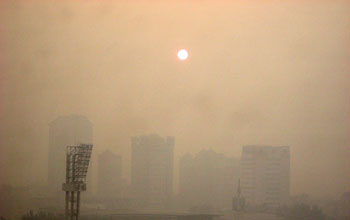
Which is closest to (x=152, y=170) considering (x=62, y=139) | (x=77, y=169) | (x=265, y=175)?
(x=77, y=169)

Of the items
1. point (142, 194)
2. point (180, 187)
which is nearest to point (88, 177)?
point (142, 194)

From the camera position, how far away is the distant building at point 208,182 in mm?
4445

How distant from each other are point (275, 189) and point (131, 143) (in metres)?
1.61

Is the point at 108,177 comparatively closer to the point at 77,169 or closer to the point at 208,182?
the point at 77,169

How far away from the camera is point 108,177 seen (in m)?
4.50

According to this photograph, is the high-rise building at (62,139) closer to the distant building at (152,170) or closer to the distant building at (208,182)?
the distant building at (152,170)

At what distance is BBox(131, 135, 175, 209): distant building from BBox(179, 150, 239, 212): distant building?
0.18 metres

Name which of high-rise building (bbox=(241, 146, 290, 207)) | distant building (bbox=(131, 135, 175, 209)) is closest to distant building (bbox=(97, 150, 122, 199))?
distant building (bbox=(131, 135, 175, 209))

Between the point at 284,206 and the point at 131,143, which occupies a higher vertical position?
the point at 131,143

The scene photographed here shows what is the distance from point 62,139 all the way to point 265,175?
86.9 inches

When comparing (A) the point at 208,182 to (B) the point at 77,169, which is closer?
(B) the point at 77,169

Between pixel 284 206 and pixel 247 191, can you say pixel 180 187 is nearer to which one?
pixel 247 191

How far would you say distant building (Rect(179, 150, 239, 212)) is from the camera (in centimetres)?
445

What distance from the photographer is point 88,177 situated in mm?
4520
